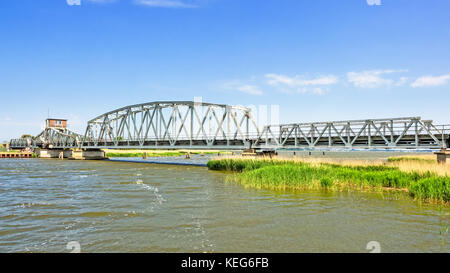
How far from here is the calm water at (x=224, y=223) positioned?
384 inches

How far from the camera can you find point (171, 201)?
18.0m

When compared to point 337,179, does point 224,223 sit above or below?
below

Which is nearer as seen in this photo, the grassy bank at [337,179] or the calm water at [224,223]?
the calm water at [224,223]

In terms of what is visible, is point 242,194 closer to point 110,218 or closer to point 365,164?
point 110,218

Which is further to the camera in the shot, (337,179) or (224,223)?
(337,179)

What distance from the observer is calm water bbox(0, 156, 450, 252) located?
384 inches

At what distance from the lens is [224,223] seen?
12.6 m

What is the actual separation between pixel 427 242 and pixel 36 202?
2015 cm

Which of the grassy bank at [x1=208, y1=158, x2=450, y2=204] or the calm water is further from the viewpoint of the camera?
the grassy bank at [x1=208, y1=158, x2=450, y2=204]
